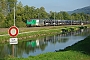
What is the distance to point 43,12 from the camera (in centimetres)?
10012

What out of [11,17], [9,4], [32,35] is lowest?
[32,35]

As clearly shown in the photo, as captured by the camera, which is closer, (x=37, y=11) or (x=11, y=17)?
(x=11, y=17)

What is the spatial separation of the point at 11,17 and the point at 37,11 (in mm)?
28775

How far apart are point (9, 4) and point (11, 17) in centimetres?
407

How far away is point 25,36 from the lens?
42344mm

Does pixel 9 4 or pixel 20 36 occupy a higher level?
pixel 9 4

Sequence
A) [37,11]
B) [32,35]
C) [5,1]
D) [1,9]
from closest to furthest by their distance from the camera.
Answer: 1. [32,35]
2. [1,9]
3. [5,1]
4. [37,11]

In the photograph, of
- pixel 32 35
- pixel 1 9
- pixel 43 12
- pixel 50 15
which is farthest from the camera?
pixel 50 15

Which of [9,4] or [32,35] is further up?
[9,4]

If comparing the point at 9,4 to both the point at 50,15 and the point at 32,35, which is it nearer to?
the point at 32,35

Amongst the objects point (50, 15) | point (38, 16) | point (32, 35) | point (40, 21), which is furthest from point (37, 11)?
point (32, 35)

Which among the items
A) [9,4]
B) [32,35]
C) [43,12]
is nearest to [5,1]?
[9,4]

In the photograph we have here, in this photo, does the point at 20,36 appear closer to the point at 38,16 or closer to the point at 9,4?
the point at 9,4

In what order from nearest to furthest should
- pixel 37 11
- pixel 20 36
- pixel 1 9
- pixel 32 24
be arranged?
1. pixel 20 36
2. pixel 1 9
3. pixel 32 24
4. pixel 37 11
